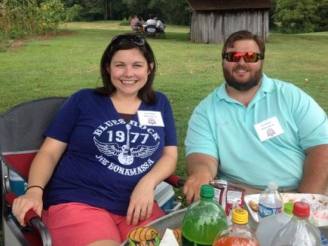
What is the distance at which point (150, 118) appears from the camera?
2.67 meters

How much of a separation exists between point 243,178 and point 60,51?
13.6 m

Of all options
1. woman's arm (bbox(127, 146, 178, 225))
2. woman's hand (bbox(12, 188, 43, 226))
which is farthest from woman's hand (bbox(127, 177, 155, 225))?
woman's hand (bbox(12, 188, 43, 226))

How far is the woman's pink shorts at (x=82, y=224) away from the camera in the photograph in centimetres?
229

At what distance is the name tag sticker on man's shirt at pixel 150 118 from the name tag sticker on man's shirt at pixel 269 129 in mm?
606

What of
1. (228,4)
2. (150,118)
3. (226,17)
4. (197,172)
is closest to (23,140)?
(150,118)

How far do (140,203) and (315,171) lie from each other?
1049 mm

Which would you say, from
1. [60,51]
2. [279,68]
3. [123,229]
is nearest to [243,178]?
[123,229]

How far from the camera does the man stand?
284 centimetres

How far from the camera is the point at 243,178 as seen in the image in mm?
2904

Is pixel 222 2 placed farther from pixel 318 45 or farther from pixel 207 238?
pixel 207 238

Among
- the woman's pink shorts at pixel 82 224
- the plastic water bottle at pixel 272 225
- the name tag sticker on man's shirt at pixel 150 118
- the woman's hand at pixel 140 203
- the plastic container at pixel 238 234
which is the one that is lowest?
the woman's pink shorts at pixel 82 224

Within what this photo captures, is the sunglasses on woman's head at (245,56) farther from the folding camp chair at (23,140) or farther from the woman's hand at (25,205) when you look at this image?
the woman's hand at (25,205)

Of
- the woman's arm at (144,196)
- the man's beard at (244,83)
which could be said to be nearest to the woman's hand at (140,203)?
the woman's arm at (144,196)

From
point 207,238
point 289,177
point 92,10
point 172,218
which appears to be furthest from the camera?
point 92,10
